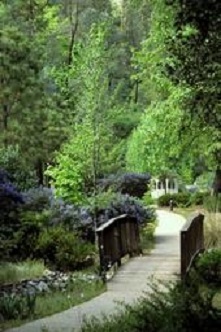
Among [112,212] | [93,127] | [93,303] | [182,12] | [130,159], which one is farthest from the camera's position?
[130,159]

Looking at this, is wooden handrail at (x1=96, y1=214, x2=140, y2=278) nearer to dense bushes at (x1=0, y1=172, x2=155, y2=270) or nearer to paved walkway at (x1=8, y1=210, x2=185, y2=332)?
paved walkway at (x1=8, y1=210, x2=185, y2=332)

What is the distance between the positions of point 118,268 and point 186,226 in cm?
180

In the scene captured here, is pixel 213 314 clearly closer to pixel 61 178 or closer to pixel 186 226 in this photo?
pixel 186 226

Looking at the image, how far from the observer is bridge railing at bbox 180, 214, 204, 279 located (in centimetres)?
1528

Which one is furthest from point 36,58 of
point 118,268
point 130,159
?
point 118,268

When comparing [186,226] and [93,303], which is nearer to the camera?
[93,303]

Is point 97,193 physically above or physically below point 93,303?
above

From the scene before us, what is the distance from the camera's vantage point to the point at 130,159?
148 ft

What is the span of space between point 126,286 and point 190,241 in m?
2.57

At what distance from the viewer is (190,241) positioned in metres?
16.5

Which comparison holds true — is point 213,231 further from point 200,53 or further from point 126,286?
point 200,53

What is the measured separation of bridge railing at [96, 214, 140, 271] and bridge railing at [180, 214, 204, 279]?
1.63 meters

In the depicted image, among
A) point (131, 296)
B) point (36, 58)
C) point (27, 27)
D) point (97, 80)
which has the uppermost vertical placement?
point (27, 27)

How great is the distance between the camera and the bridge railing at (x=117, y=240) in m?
15.6
